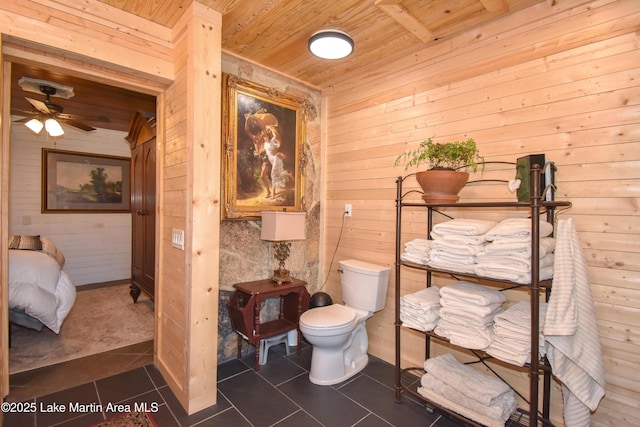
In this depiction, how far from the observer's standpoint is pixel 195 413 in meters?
1.91

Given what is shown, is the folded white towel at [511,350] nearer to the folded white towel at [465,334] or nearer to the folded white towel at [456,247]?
the folded white towel at [465,334]

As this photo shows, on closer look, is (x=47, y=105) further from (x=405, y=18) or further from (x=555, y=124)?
(x=555, y=124)

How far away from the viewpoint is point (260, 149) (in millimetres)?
2717

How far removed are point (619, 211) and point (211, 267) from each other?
2.31 m

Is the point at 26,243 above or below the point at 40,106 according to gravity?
below

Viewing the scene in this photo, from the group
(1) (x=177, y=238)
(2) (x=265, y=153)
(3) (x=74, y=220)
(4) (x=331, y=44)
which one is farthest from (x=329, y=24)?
(3) (x=74, y=220)

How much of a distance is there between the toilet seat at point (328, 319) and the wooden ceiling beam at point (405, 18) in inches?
82.6

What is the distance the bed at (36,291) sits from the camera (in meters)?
2.68

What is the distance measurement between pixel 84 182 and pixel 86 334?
9.28 ft

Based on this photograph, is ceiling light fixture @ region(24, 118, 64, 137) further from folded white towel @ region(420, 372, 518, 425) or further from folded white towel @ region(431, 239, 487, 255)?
folded white towel @ region(420, 372, 518, 425)

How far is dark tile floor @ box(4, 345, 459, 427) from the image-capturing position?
1854 mm

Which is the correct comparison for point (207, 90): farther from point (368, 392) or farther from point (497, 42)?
point (368, 392)

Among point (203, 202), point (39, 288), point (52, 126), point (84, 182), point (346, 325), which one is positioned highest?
point (52, 126)

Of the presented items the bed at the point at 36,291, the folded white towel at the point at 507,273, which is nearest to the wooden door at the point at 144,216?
the bed at the point at 36,291
